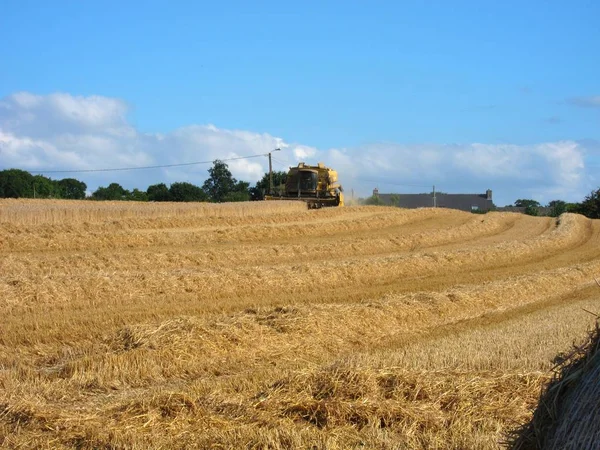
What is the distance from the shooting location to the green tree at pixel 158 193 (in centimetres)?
9312

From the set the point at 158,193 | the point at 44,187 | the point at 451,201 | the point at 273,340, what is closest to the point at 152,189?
the point at 158,193

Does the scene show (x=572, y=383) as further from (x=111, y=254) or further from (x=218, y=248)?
(x=218, y=248)

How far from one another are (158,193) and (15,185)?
60.4 ft

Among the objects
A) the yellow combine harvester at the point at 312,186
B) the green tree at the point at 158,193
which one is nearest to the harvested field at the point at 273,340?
the yellow combine harvester at the point at 312,186

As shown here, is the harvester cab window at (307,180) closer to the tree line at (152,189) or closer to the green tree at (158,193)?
the tree line at (152,189)

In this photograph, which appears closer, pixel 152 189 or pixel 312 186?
pixel 312 186

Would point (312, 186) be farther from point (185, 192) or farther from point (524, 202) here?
point (524, 202)

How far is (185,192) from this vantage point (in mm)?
90562

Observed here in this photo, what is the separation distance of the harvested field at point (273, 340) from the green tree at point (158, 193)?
6197 cm

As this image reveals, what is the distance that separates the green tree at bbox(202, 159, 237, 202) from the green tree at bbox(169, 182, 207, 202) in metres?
4.80

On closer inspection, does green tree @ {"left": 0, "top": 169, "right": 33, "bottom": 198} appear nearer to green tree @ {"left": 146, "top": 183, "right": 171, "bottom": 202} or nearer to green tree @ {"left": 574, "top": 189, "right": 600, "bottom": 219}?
green tree @ {"left": 146, "top": 183, "right": 171, "bottom": 202}

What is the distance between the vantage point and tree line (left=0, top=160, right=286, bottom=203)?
83500 mm

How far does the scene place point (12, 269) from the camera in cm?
1959

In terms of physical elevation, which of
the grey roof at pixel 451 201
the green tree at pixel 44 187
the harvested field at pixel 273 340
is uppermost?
the green tree at pixel 44 187
